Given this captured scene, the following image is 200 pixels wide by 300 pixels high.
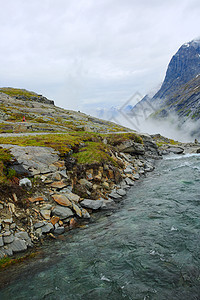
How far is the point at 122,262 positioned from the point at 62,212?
5.87 meters

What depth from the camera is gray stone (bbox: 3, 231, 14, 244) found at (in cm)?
948

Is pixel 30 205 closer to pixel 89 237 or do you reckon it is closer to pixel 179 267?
pixel 89 237

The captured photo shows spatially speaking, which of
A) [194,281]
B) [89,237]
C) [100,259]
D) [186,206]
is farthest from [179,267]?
[186,206]

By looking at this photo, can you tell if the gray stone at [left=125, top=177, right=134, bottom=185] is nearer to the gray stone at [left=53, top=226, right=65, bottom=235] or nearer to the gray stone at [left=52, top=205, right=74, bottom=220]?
the gray stone at [left=52, top=205, right=74, bottom=220]

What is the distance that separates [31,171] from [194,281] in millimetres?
13646

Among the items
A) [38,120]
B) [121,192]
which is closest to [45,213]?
[121,192]

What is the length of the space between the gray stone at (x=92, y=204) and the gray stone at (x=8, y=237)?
21.5ft

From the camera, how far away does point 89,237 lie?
1130cm

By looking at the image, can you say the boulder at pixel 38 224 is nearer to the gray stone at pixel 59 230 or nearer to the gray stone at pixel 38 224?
the gray stone at pixel 38 224

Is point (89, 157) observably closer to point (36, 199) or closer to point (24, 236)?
point (36, 199)

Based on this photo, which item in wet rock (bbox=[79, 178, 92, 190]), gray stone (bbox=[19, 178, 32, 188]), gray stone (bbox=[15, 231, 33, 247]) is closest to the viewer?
gray stone (bbox=[15, 231, 33, 247])

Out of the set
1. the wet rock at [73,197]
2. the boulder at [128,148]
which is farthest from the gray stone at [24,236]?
the boulder at [128,148]

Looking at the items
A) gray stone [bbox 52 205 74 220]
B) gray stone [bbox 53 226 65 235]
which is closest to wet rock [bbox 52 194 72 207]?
gray stone [bbox 52 205 74 220]

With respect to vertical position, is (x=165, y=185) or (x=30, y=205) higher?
(x=30, y=205)
